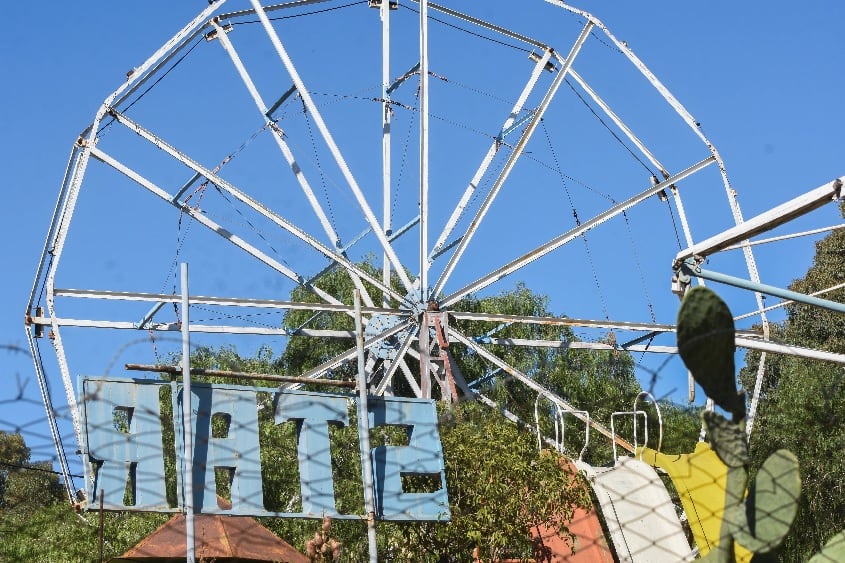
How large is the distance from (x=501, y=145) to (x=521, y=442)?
7.13m

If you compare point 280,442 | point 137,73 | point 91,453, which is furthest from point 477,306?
point 91,453

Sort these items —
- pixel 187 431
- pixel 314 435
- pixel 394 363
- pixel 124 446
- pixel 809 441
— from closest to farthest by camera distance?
pixel 187 431 < pixel 124 446 < pixel 314 435 < pixel 394 363 < pixel 809 441

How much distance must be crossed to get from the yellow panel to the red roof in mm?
5929

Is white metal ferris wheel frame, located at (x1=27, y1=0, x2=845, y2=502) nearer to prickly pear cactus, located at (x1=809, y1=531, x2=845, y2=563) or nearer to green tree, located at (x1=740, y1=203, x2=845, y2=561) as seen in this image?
green tree, located at (x1=740, y1=203, x2=845, y2=561)

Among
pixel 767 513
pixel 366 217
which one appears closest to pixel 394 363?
pixel 366 217

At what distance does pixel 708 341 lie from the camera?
6.53 metres

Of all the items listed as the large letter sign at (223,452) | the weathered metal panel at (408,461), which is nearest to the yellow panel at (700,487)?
the weathered metal panel at (408,461)

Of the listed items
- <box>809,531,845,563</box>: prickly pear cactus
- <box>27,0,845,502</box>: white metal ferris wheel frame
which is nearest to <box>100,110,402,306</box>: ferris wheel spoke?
<box>27,0,845,502</box>: white metal ferris wheel frame

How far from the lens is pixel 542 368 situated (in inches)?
1046

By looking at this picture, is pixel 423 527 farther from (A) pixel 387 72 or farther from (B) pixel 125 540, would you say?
(A) pixel 387 72

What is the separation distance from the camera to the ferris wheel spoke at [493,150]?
69.6ft

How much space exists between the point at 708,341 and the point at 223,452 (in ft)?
23.0

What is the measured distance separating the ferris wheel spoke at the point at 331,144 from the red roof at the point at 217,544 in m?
4.42

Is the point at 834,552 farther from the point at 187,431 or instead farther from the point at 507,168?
the point at 507,168
